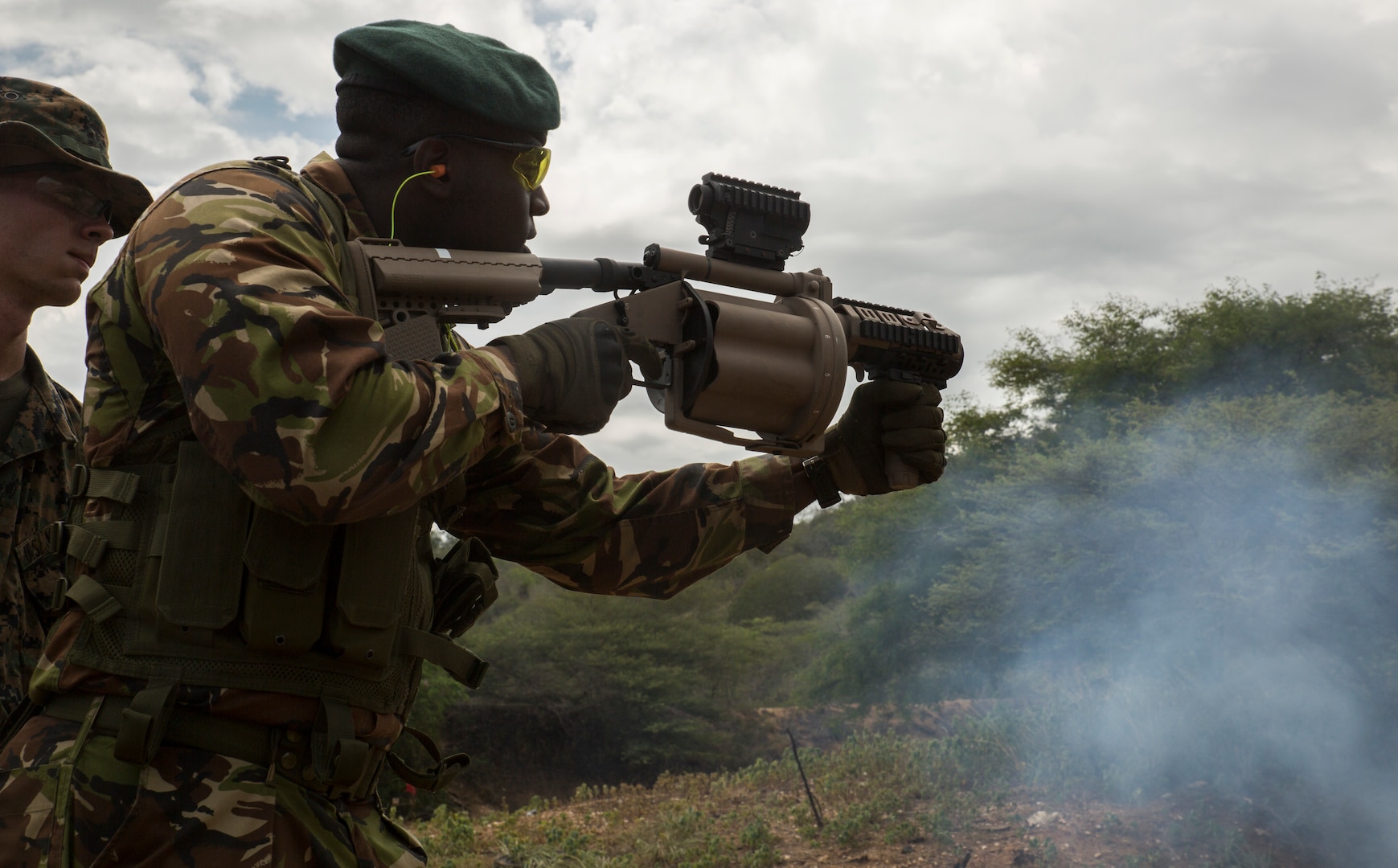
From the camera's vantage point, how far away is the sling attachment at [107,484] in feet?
6.65

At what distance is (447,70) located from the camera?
2.35 m

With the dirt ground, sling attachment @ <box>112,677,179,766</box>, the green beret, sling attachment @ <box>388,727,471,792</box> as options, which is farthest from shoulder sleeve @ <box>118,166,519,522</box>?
the dirt ground

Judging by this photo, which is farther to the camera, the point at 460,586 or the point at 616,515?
the point at 616,515

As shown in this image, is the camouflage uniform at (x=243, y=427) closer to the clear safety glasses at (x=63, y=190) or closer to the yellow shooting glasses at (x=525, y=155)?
the yellow shooting glasses at (x=525, y=155)

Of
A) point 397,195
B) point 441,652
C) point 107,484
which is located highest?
point 397,195

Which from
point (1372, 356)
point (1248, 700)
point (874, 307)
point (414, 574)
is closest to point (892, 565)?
point (1248, 700)

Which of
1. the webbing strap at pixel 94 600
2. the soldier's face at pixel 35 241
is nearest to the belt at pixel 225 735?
the webbing strap at pixel 94 600

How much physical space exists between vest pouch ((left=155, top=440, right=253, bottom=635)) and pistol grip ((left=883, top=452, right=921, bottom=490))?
172 centimetres

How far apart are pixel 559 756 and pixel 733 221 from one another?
45.5 feet

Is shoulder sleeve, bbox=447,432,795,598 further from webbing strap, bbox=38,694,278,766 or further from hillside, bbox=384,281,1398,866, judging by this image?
hillside, bbox=384,281,1398,866

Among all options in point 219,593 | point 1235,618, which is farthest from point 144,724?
point 1235,618

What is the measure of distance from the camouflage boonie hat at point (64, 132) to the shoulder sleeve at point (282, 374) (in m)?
1.65

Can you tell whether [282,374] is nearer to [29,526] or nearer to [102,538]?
[102,538]

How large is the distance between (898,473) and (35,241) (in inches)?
102
